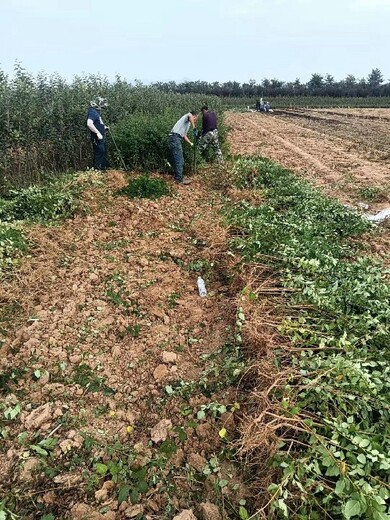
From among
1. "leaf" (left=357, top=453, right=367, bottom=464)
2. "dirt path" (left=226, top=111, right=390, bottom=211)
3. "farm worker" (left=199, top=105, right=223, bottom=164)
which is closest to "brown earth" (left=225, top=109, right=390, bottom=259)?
"dirt path" (left=226, top=111, right=390, bottom=211)

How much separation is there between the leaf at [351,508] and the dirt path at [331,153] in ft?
18.8

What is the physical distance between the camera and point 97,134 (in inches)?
312

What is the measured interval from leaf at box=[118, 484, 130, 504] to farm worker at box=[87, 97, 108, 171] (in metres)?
6.80

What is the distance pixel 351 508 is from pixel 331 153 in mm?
11279

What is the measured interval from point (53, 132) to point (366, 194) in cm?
641

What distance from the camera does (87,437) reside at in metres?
2.83

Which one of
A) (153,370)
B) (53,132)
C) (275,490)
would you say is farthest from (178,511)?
(53,132)

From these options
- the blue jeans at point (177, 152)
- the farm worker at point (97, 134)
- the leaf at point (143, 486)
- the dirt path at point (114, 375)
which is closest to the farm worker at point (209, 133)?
the blue jeans at point (177, 152)

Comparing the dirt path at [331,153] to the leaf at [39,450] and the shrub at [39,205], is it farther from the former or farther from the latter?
the leaf at [39,450]

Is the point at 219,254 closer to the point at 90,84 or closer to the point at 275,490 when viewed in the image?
the point at 275,490

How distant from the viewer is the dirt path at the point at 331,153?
826cm

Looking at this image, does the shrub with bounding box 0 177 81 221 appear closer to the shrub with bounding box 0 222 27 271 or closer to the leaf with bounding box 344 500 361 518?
the shrub with bounding box 0 222 27 271

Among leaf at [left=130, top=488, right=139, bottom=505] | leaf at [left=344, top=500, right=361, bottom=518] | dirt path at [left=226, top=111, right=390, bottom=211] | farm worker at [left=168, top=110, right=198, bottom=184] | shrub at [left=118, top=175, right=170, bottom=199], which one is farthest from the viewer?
dirt path at [left=226, top=111, right=390, bottom=211]

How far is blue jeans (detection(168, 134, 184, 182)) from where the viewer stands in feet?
26.7
